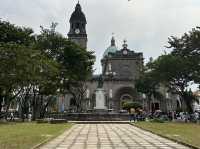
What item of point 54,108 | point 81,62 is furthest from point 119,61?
point 81,62

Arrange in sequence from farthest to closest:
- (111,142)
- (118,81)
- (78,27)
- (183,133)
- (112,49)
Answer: (112,49) → (118,81) → (78,27) → (183,133) → (111,142)

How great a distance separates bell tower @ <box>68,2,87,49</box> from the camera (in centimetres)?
9144

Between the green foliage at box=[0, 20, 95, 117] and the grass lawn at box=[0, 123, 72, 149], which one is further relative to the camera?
the green foliage at box=[0, 20, 95, 117]

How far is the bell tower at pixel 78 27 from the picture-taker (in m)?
91.4

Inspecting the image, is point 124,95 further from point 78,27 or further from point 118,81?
point 78,27

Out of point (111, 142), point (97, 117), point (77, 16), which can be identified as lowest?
point (111, 142)

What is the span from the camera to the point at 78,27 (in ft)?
304

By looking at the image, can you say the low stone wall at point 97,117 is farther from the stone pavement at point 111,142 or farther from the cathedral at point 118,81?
the cathedral at point 118,81

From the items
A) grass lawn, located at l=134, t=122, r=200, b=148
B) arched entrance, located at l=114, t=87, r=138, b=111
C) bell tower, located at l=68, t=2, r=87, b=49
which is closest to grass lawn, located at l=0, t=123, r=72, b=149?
grass lawn, located at l=134, t=122, r=200, b=148

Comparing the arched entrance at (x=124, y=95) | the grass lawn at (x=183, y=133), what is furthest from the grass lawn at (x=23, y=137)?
the arched entrance at (x=124, y=95)

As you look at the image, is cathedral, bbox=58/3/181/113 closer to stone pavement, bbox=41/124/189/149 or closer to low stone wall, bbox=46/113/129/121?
low stone wall, bbox=46/113/129/121

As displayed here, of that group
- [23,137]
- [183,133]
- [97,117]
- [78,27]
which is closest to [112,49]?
[78,27]

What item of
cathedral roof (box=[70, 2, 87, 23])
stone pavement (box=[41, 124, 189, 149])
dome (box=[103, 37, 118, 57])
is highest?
cathedral roof (box=[70, 2, 87, 23])

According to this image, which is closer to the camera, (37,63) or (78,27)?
(37,63)
